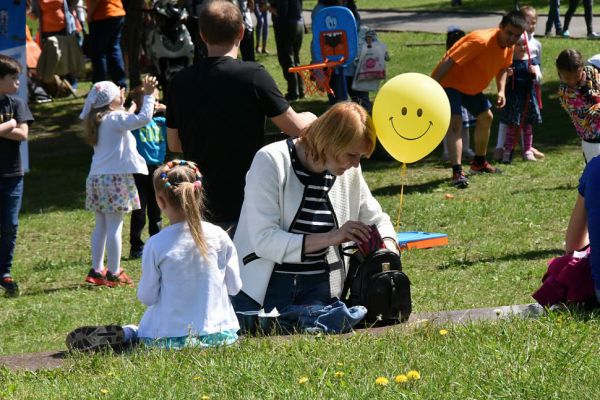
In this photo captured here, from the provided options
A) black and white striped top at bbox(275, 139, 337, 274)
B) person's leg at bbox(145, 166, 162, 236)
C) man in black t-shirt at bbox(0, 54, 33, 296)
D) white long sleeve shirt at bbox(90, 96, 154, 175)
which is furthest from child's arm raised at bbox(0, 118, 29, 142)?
black and white striped top at bbox(275, 139, 337, 274)

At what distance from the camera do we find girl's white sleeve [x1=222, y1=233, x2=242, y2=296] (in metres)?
5.55

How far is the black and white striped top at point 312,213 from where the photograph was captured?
5.66 metres

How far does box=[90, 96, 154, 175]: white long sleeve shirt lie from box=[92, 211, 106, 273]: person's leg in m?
0.39

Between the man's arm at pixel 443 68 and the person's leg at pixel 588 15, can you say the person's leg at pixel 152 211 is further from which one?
the person's leg at pixel 588 15

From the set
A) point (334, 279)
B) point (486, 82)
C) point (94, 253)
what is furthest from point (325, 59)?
point (334, 279)

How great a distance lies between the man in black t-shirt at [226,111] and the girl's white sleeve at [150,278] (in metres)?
0.78

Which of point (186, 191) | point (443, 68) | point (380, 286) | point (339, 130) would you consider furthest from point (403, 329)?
point (443, 68)

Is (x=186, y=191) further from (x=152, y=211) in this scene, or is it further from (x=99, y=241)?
(x=152, y=211)

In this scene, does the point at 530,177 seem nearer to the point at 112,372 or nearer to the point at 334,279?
the point at 334,279

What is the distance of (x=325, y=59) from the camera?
43.9ft

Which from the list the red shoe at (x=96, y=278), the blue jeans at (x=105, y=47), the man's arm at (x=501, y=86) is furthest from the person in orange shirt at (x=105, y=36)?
the red shoe at (x=96, y=278)

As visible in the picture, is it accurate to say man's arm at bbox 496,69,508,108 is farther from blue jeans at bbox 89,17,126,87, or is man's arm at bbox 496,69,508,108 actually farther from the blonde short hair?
the blonde short hair

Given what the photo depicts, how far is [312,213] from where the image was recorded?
5.72 m

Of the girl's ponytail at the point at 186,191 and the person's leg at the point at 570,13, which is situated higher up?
the girl's ponytail at the point at 186,191
